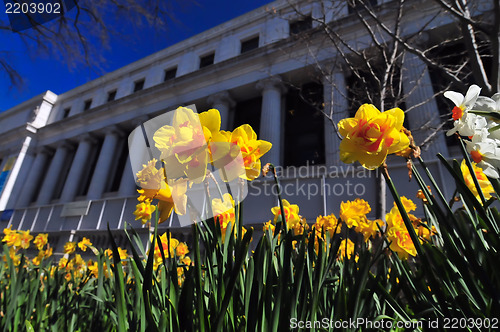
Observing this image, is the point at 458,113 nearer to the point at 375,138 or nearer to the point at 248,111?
the point at 375,138

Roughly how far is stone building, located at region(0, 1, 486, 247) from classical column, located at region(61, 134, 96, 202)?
8cm

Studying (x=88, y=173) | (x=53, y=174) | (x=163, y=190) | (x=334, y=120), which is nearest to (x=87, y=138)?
(x=88, y=173)

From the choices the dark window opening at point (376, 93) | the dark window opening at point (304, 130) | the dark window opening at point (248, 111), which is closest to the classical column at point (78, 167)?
the dark window opening at point (248, 111)

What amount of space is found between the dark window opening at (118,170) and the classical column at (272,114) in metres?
10.9

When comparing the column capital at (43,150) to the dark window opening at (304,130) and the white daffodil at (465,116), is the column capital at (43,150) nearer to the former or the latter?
the dark window opening at (304,130)

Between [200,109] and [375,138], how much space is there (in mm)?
16275

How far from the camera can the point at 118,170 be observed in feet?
61.3

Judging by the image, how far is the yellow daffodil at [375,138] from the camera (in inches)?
27.1

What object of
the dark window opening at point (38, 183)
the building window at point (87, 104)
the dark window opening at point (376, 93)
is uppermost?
the building window at point (87, 104)

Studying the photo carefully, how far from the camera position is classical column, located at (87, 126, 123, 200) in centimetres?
1652

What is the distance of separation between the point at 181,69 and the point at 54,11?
50.1 ft

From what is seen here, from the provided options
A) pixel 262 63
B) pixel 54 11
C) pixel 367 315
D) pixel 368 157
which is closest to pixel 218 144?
pixel 368 157

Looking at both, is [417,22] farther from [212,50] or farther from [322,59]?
[212,50]

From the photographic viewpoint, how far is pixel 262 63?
1418 centimetres
